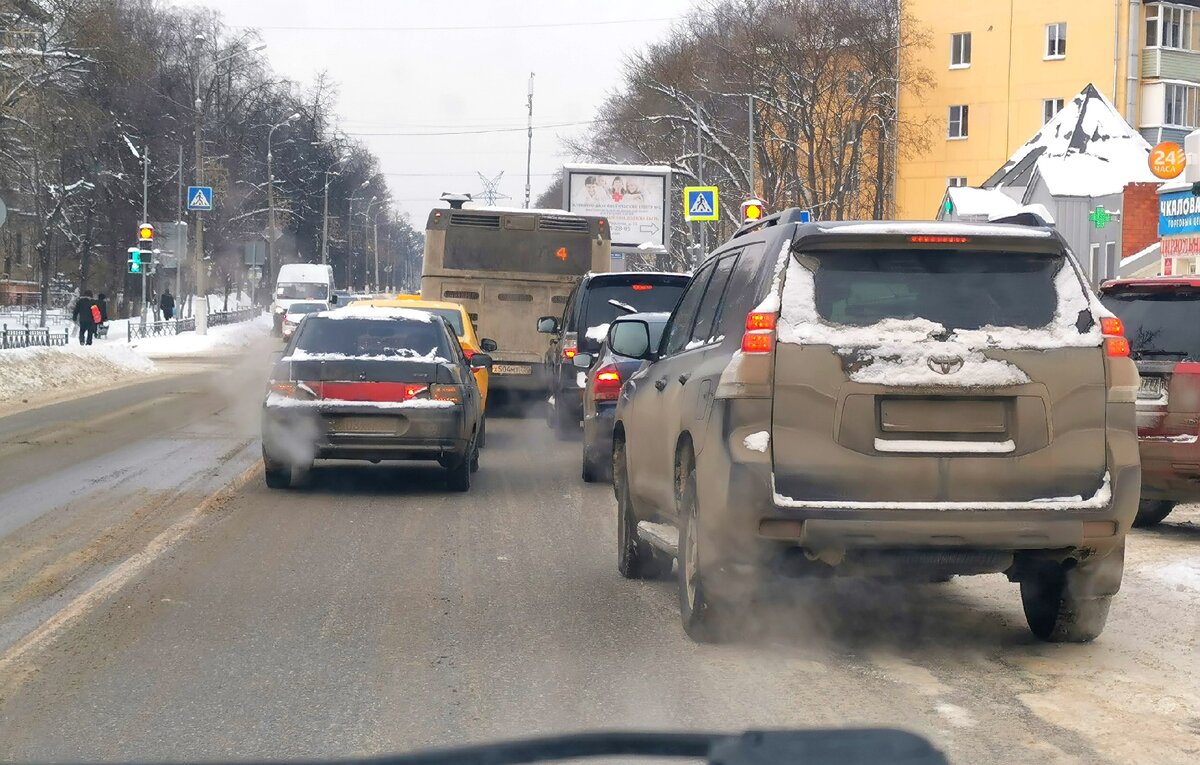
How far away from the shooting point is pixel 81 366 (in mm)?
31234

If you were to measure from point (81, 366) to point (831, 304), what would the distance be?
26.9 metres

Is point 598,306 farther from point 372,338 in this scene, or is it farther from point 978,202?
point 978,202

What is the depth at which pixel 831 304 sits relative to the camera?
6715mm

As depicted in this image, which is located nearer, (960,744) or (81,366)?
(960,744)

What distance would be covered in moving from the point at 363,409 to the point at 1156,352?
6.07m

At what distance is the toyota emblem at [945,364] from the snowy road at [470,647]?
1234mm

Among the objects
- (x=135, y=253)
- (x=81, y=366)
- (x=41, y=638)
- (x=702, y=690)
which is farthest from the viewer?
(x=135, y=253)

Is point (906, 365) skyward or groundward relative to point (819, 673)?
skyward

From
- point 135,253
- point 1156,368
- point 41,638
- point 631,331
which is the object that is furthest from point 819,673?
point 135,253

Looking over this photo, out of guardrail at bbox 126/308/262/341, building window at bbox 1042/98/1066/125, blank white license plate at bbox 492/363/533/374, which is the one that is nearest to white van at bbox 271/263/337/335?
guardrail at bbox 126/308/262/341

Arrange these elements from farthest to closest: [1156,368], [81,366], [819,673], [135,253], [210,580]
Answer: [135,253], [81,366], [1156,368], [210,580], [819,673]

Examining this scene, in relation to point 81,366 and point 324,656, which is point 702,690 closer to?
point 324,656

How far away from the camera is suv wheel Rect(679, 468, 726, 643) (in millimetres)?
7027

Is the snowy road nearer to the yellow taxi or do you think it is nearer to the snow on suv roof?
the snow on suv roof
